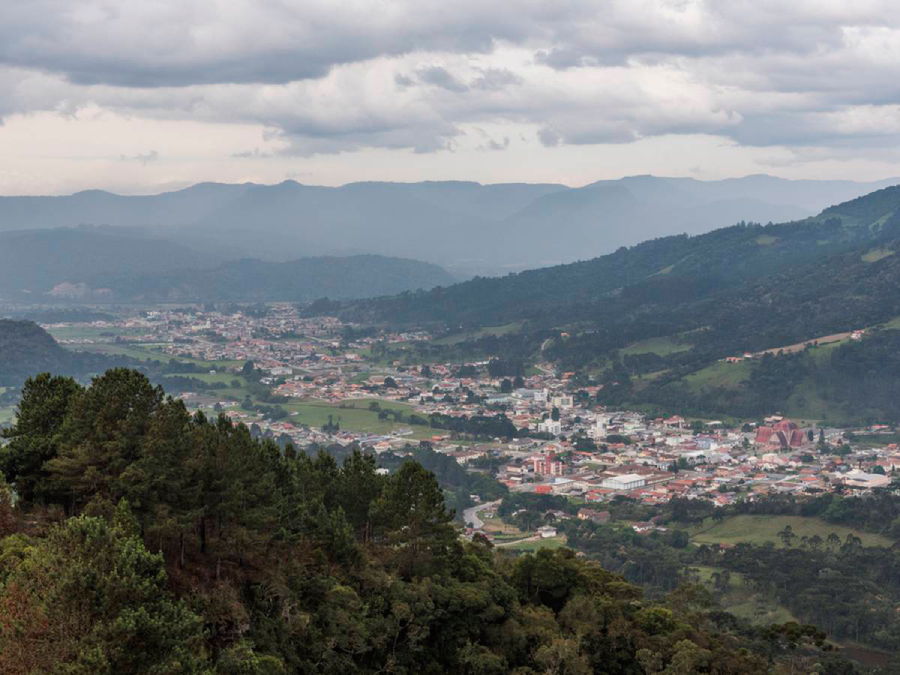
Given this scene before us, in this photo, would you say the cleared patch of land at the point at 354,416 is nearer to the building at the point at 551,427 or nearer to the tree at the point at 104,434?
the building at the point at 551,427

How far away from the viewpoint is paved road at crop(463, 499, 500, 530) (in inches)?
2392

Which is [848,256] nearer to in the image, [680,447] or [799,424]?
[799,424]

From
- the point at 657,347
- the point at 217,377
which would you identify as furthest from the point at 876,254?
the point at 217,377

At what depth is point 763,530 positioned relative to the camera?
195 ft

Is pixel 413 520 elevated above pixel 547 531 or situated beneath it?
elevated above

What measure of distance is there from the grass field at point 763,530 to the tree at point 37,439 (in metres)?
44.1

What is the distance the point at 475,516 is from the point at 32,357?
259 feet

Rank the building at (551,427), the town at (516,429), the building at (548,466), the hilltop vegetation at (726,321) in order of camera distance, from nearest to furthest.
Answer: the town at (516,429) → the building at (548,466) → the building at (551,427) → the hilltop vegetation at (726,321)

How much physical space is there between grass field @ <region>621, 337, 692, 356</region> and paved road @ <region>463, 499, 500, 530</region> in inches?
2732

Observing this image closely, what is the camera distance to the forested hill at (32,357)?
117 metres

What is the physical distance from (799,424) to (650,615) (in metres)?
79.3

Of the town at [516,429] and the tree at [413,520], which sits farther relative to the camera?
the town at [516,429]

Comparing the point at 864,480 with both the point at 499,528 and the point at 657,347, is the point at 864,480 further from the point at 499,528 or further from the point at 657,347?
the point at 657,347

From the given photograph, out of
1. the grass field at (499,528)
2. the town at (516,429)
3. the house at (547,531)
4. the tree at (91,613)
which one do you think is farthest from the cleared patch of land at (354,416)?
the tree at (91,613)
